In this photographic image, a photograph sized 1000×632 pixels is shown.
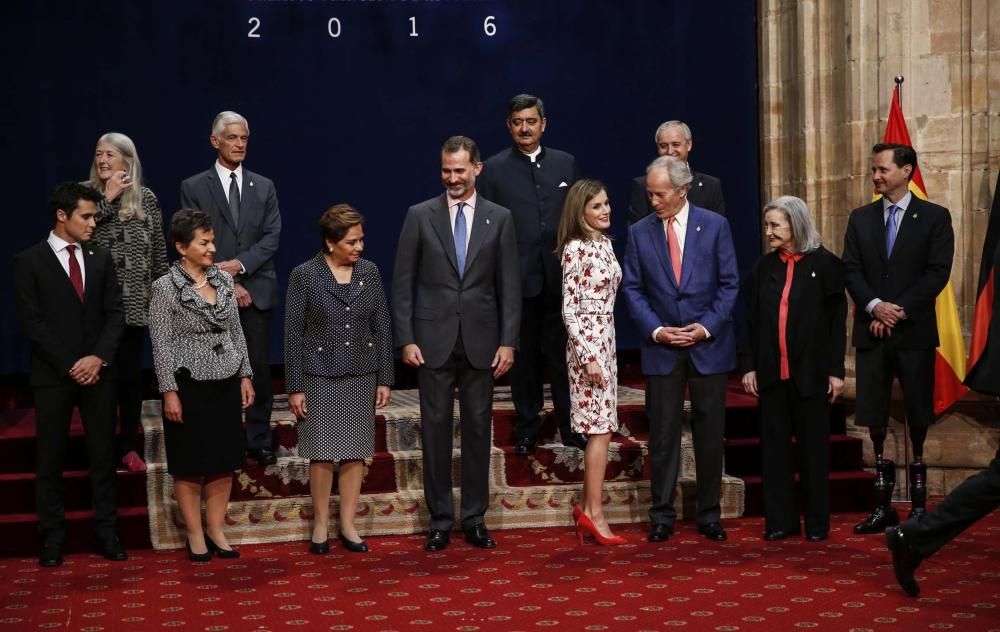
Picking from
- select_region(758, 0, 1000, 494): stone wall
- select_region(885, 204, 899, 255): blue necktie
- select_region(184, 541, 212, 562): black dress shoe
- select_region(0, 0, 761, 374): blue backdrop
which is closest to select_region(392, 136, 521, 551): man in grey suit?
select_region(184, 541, 212, 562): black dress shoe

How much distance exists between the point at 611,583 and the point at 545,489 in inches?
49.8

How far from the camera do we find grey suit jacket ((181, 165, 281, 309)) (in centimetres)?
636

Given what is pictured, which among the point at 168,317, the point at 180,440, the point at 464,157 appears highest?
the point at 464,157

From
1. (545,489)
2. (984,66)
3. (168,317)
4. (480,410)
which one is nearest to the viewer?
(168,317)

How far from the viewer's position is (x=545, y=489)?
644cm

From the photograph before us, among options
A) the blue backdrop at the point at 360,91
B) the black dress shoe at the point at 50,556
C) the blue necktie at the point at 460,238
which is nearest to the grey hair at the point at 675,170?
the blue necktie at the point at 460,238

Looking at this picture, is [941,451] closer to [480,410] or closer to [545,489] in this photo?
[545,489]

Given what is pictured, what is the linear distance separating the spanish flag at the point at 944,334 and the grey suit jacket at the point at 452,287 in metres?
2.11

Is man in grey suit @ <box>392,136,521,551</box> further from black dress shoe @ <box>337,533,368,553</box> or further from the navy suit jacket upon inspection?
the navy suit jacket

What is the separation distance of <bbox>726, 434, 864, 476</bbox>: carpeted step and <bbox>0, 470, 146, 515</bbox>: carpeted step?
2.77 metres

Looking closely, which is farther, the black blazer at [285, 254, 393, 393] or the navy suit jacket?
the navy suit jacket

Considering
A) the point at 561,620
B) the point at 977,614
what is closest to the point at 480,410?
the point at 561,620

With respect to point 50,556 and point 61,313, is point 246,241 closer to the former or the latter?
point 61,313

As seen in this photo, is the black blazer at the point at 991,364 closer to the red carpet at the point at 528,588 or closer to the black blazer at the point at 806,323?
the red carpet at the point at 528,588
